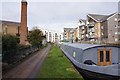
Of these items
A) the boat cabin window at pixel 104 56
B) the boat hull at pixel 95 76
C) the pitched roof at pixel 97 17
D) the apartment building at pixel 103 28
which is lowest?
the boat hull at pixel 95 76

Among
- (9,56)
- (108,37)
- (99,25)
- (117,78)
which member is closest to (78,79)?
Result: (117,78)

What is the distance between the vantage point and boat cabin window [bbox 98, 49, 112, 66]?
55.4ft

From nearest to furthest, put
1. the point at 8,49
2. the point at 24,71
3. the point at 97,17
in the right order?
1. the point at 24,71
2. the point at 8,49
3. the point at 97,17

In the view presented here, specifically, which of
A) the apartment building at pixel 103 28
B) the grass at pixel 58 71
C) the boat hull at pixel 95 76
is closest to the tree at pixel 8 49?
the grass at pixel 58 71

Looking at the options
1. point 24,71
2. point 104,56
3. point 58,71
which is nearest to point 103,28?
point 104,56

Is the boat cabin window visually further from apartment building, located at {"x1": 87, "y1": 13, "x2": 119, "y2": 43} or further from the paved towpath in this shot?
apartment building, located at {"x1": 87, "y1": 13, "x2": 119, "y2": 43}

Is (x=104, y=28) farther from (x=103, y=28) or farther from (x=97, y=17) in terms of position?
(x=97, y=17)

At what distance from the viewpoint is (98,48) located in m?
17.2

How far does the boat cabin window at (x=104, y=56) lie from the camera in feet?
55.4

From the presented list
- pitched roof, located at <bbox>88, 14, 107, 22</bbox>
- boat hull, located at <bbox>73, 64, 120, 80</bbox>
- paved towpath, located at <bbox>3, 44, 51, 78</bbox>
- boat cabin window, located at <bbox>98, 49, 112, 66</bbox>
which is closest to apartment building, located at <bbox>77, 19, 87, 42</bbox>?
pitched roof, located at <bbox>88, 14, 107, 22</bbox>

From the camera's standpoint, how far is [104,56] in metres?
17.1

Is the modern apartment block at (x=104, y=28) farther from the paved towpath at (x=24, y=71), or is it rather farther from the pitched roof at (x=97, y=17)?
the paved towpath at (x=24, y=71)

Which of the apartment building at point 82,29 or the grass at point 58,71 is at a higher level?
the apartment building at point 82,29

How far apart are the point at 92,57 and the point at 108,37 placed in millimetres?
53439
